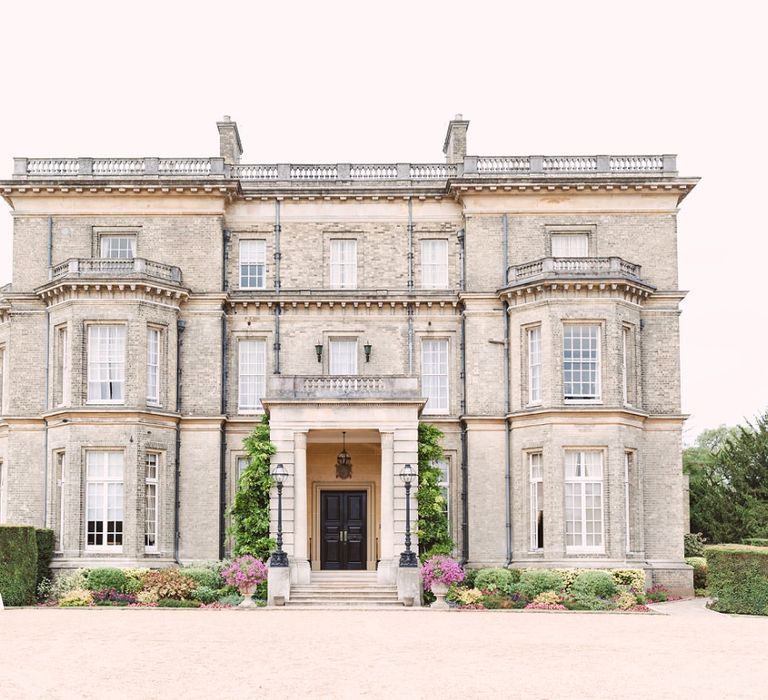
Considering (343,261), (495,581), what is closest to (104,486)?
(343,261)

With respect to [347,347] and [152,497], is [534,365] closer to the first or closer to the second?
[347,347]

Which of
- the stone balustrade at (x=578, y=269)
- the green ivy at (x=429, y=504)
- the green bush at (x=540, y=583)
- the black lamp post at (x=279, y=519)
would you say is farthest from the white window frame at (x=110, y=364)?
the green bush at (x=540, y=583)

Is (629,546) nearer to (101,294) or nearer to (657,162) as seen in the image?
(657,162)

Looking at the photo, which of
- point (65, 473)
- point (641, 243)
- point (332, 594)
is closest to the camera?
point (332, 594)

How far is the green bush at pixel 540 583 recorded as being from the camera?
30.3 metres

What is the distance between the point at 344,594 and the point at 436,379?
8795mm

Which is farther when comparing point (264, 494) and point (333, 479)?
point (333, 479)

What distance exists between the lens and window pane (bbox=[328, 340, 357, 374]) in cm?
3631

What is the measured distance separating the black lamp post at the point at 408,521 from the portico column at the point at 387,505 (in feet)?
2.04

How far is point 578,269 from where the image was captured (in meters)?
33.7

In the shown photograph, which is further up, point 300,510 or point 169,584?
point 300,510

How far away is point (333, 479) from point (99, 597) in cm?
847

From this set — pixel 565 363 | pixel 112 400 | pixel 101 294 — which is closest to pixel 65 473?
pixel 112 400

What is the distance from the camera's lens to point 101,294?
33469 millimetres
